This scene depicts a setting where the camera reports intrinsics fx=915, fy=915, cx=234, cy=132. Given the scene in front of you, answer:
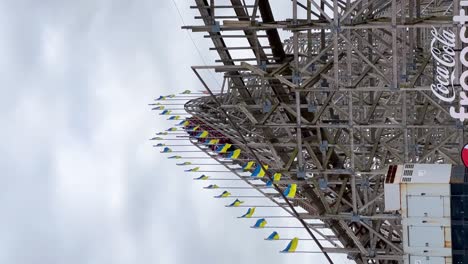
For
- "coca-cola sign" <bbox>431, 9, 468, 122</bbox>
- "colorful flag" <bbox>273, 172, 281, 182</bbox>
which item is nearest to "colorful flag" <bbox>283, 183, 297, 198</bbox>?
"colorful flag" <bbox>273, 172, 281, 182</bbox>

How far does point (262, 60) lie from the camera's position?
25.0 metres

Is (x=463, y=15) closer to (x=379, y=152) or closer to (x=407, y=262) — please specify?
(x=407, y=262)

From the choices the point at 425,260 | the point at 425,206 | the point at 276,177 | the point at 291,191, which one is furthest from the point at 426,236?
the point at 276,177

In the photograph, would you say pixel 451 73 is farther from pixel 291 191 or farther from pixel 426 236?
pixel 291 191

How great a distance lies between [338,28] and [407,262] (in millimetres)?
5873

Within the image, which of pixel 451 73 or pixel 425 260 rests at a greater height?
pixel 451 73

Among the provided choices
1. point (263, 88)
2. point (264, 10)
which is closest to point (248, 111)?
point (263, 88)

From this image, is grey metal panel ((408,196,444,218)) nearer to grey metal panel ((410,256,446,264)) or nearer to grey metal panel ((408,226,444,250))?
grey metal panel ((408,226,444,250))

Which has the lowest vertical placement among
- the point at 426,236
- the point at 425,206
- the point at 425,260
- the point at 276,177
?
the point at 425,260

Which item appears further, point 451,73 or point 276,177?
point 276,177

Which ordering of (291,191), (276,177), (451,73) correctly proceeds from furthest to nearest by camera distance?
(276,177) < (291,191) < (451,73)

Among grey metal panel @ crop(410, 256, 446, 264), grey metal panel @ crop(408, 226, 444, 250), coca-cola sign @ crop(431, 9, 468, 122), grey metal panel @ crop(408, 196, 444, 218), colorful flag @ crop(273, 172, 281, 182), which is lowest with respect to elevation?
grey metal panel @ crop(410, 256, 446, 264)

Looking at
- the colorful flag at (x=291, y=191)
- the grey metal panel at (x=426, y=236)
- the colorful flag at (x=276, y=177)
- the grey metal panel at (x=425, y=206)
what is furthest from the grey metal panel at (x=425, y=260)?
the colorful flag at (x=276, y=177)

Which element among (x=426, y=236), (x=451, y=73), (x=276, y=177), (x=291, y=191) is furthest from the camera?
(x=276, y=177)
